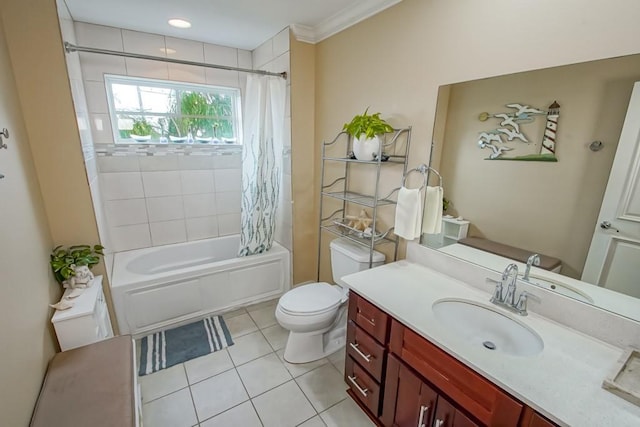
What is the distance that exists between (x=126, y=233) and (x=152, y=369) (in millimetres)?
1344

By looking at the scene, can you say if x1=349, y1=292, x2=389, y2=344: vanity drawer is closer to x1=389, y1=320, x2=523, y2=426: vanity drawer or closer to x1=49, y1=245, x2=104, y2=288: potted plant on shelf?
x1=389, y1=320, x2=523, y2=426: vanity drawer

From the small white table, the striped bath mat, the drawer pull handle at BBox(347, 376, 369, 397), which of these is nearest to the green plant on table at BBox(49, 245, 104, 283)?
the small white table

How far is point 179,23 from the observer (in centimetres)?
223

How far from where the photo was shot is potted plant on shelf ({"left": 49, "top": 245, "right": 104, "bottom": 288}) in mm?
1622

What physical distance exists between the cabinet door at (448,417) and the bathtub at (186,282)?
1.83m

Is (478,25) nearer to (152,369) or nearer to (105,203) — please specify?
(152,369)

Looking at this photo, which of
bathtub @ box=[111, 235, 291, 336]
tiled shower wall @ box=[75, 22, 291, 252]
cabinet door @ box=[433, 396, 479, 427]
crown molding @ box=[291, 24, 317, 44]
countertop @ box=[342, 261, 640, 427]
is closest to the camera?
countertop @ box=[342, 261, 640, 427]

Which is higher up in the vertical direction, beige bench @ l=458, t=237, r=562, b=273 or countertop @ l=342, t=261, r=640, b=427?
beige bench @ l=458, t=237, r=562, b=273

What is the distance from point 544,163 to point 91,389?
2.14m

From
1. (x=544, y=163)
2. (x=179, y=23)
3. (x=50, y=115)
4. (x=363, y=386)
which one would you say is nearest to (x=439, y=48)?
(x=544, y=163)

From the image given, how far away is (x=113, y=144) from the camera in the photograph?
8.19ft

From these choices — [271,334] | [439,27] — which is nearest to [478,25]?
[439,27]

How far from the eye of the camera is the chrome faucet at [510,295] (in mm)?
1239

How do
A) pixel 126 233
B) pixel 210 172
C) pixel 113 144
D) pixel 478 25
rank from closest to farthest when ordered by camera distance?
pixel 478 25 < pixel 113 144 < pixel 126 233 < pixel 210 172
